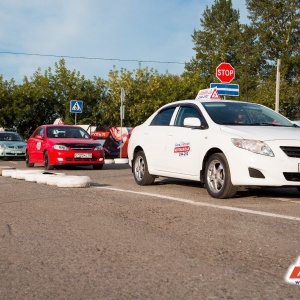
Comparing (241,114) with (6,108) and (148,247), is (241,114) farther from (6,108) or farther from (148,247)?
(6,108)

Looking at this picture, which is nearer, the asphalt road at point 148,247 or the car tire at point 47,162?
the asphalt road at point 148,247

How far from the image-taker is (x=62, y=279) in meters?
4.02

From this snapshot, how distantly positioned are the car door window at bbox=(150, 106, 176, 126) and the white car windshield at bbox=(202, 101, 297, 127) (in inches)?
34.2

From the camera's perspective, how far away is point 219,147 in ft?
28.3

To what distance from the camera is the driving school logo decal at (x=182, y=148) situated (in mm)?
9555

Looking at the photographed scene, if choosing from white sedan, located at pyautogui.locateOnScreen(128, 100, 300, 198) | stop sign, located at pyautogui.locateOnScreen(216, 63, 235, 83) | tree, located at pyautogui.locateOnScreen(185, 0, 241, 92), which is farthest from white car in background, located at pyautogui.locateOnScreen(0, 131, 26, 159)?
tree, located at pyautogui.locateOnScreen(185, 0, 241, 92)

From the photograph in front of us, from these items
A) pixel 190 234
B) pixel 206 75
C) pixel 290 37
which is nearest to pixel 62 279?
pixel 190 234

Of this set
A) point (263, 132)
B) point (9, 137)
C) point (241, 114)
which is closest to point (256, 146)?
point (263, 132)

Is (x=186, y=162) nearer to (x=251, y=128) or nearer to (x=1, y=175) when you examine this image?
(x=251, y=128)

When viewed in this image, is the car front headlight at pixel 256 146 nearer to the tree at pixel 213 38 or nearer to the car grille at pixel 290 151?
the car grille at pixel 290 151

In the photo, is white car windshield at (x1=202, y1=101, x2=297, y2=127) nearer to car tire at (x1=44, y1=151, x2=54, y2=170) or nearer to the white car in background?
car tire at (x1=44, y1=151, x2=54, y2=170)

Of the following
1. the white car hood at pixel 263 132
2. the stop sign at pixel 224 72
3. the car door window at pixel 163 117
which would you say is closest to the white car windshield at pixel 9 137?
the stop sign at pixel 224 72

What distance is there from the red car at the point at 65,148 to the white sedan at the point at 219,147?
6.12 meters

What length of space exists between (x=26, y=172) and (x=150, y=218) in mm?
6319
